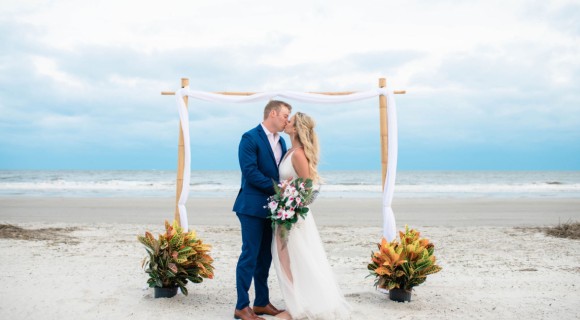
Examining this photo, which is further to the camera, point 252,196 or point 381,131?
point 381,131

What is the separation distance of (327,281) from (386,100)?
2.12m

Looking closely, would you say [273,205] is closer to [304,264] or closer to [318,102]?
[304,264]

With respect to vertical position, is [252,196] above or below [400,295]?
above

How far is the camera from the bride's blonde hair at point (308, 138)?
4.27m

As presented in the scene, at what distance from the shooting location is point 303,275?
14.7ft

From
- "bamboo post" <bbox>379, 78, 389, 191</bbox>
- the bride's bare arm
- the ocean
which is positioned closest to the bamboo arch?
"bamboo post" <bbox>379, 78, 389, 191</bbox>

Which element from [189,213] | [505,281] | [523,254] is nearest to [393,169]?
[505,281]

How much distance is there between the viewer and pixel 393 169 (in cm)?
543

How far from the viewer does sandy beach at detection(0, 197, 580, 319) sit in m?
4.75

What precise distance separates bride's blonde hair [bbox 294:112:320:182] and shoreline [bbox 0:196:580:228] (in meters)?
7.75

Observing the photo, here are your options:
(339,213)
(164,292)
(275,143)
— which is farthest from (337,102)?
(339,213)

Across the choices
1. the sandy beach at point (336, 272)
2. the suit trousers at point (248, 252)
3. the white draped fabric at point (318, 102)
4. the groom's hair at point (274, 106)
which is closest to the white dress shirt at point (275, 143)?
the groom's hair at point (274, 106)

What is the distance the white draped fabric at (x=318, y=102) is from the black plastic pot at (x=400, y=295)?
0.61 metres

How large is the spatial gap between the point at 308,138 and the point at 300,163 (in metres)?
0.22
